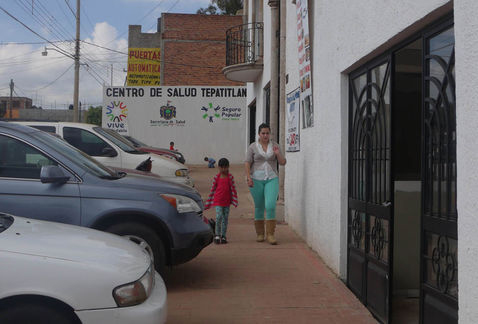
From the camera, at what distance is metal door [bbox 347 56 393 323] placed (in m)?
5.21

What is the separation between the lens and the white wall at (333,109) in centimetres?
511

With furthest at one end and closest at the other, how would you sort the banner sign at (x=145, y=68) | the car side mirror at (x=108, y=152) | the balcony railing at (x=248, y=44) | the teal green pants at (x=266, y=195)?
the banner sign at (x=145, y=68)
the balcony railing at (x=248, y=44)
the car side mirror at (x=108, y=152)
the teal green pants at (x=266, y=195)

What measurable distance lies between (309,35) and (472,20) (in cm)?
491

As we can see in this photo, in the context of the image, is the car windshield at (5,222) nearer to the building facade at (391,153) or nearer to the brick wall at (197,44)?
the building facade at (391,153)

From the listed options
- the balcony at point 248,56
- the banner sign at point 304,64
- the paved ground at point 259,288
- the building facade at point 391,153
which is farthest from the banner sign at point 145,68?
the paved ground at point 259,288

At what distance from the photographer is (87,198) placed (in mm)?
5695

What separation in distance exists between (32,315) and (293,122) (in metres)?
6.82

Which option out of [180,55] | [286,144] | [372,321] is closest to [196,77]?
[180,55]

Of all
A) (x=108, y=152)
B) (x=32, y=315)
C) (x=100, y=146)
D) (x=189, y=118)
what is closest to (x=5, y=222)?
(x=32, y=315)

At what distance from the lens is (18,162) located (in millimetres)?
5750

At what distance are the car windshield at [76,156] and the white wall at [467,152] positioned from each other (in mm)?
3806

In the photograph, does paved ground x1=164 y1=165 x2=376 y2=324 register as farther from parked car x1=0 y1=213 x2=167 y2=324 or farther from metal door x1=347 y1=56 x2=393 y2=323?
parked car x1=0 y1=213 x2=167 y2=324

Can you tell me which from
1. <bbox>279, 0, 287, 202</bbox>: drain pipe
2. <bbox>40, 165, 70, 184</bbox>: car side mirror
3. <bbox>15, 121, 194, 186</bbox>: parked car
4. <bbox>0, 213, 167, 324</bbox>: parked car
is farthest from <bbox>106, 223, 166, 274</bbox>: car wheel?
<bbox>279, 0, 287, 202</bbox>: drain pipe

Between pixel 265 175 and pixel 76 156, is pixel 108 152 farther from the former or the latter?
pixel 76 156
